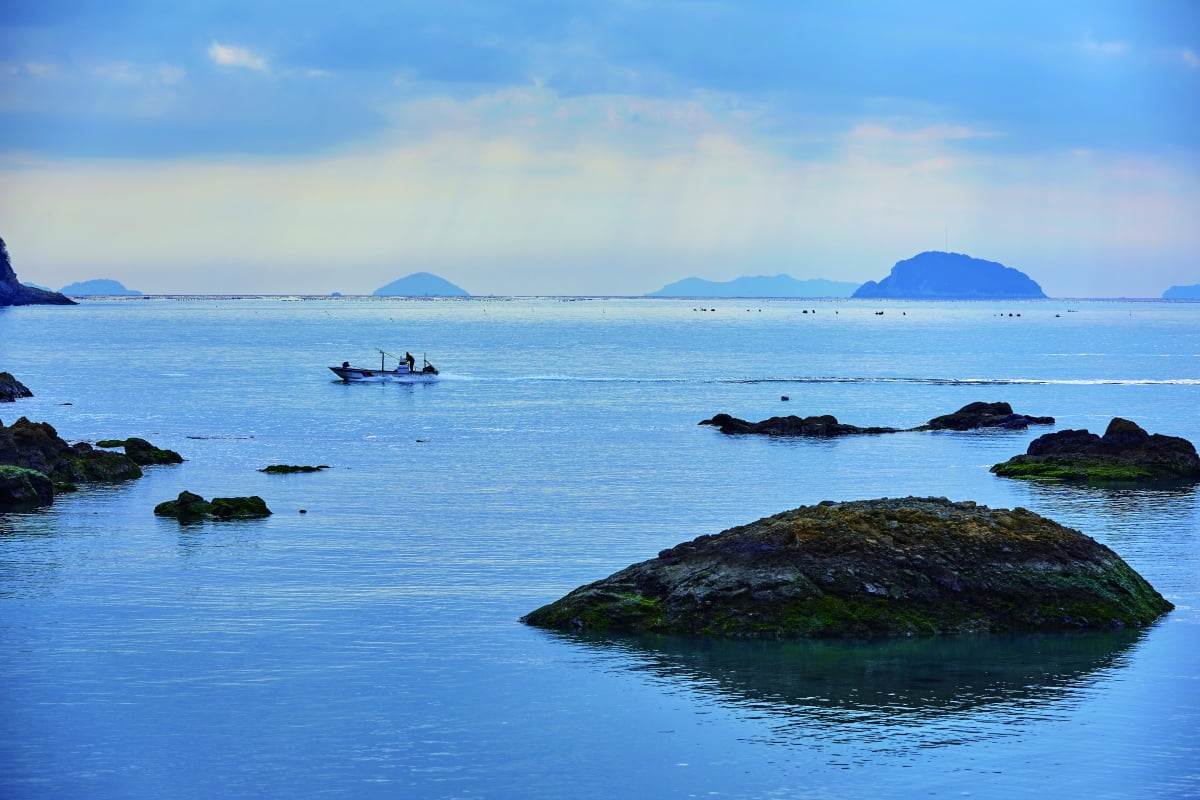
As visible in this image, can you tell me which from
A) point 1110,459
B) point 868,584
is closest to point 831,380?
point 1110,459

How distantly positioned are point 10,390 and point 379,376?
37.8 meters

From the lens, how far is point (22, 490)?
2227 inches

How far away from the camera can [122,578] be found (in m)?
43.2

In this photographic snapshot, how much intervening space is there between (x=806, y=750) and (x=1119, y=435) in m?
49.5

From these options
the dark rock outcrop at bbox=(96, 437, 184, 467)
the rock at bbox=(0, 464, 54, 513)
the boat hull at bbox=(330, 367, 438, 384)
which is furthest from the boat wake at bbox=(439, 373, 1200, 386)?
the rock at bbox=(0, 464, 54, 513)

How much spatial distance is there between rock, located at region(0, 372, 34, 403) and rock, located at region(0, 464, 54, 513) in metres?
54.7

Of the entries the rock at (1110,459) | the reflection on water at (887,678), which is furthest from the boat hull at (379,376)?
the reflection on water at (887,678)

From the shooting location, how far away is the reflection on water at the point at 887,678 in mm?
28719

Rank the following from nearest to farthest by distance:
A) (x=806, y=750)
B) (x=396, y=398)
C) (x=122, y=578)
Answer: (x=806, y=750) < (x=122, y=578) < (x=396, y=398)

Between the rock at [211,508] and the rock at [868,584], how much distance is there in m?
20.8

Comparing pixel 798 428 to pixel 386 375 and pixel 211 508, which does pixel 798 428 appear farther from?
pixel 386 375

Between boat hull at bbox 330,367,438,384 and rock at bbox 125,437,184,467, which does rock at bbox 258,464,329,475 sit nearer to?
rock at bbox 125,437,184,467

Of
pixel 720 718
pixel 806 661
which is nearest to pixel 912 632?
pixel 806 661

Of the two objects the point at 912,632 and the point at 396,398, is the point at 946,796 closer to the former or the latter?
the point at 912,632
